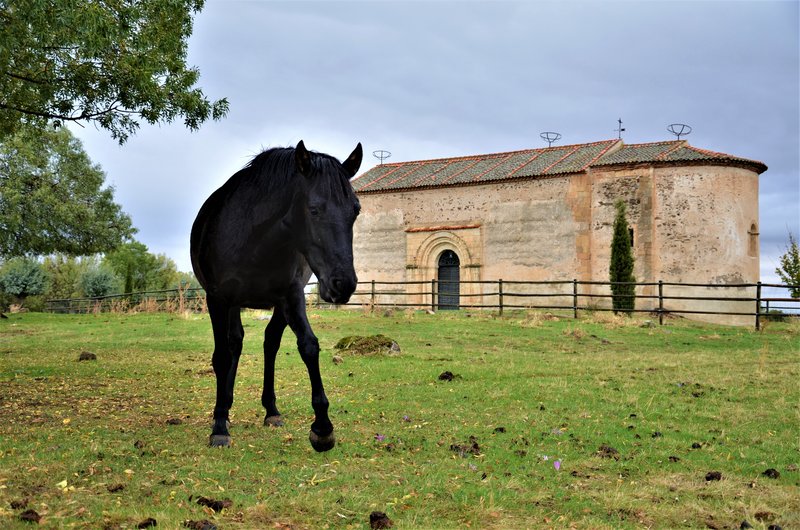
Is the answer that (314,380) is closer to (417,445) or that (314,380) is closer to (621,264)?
(417,445)

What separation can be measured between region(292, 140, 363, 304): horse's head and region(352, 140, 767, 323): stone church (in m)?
21.3

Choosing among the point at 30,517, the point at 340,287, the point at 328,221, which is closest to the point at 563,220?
the point at 328,221

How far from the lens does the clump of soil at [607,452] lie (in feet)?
16.3

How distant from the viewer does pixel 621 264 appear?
2541cm

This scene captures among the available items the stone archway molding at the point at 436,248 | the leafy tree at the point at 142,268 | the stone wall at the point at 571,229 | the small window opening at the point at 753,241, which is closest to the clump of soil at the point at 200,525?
the stone wall at the point at 571,229

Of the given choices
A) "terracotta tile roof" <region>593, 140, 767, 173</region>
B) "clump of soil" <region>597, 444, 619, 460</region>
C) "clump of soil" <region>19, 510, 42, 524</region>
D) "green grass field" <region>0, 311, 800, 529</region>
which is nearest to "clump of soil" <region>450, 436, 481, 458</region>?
"green grass field" <region>0, 311, 800, 529</region>

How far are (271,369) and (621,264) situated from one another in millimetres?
21959

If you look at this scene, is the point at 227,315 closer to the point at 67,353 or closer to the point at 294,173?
the point at 294,173

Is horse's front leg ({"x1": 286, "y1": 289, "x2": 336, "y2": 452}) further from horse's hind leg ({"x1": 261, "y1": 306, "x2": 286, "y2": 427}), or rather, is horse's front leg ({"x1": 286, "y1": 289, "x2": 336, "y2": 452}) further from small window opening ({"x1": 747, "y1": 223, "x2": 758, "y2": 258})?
small window opening ({"x1": 747, "y1": 223, "x2": 758, "y2": 258})

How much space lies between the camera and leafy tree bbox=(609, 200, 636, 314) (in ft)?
81.7

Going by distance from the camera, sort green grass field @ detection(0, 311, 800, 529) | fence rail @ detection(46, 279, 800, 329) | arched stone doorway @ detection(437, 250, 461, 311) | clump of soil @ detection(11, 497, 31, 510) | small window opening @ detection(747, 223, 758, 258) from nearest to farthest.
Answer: clump of soil @ detection(11, 497, 31, 510)
green grass field @ detection(0, 311, 800, 529)
fence rail @ detection(46, 279, 800, 329)
small window opening @ detection(747, 223, 758, 258)
arched stone doorway @ detection(437, 250, 461, 311)

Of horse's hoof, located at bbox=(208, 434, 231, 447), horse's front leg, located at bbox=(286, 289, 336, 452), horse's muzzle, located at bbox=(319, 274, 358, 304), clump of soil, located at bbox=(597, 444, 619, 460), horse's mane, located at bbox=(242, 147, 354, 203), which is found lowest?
clump of soil, located at bbox=(597, 444, 619, 460)

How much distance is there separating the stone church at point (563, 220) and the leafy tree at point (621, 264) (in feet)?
2.25

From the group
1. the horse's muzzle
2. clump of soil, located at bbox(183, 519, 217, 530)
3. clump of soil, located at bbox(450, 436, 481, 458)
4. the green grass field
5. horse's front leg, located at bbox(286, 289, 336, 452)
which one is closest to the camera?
clump of soil, located at bbox(183, 519, 217, 530)
